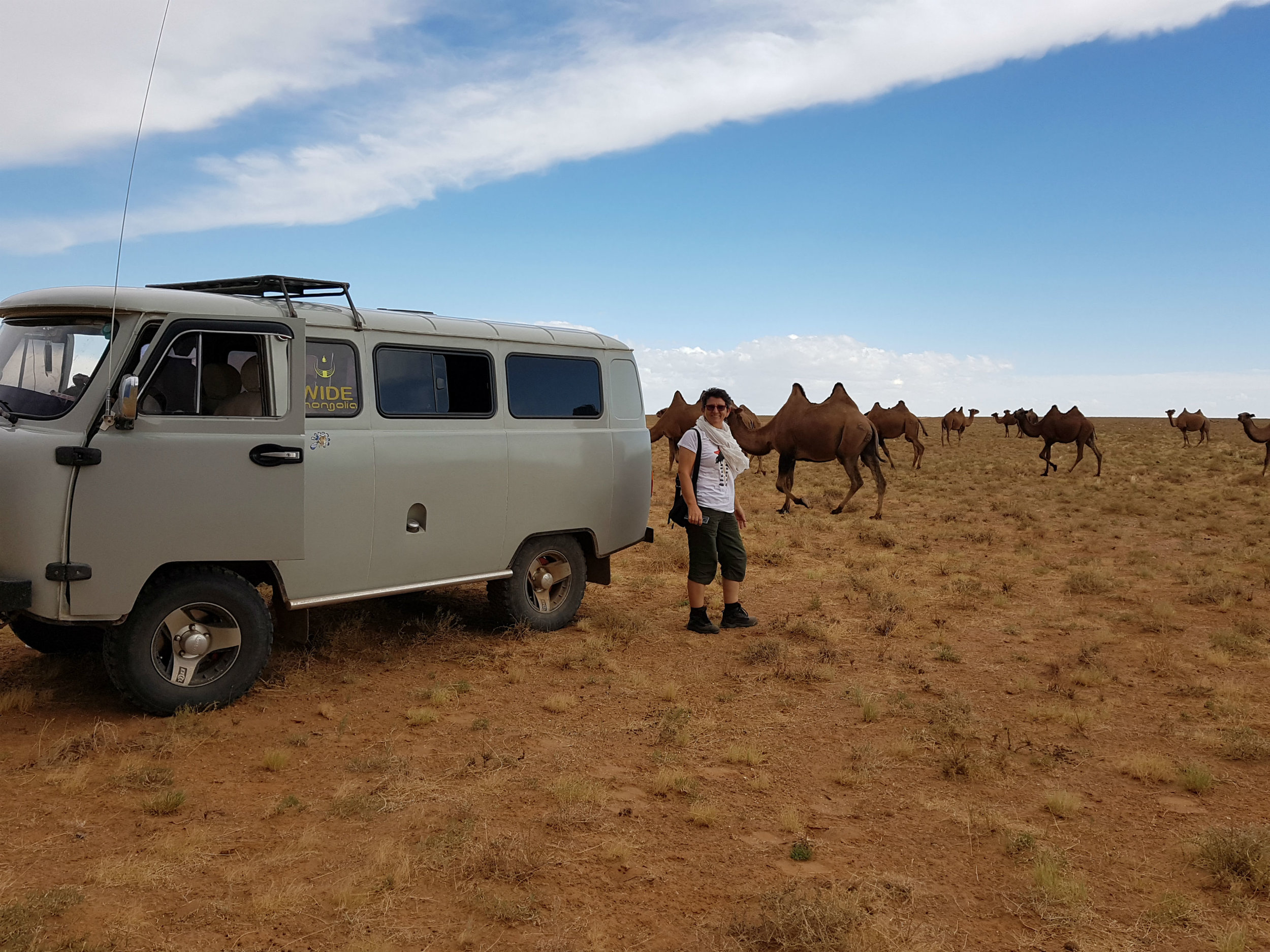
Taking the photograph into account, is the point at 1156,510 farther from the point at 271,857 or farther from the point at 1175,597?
the point at 271,857

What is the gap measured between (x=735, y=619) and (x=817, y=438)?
32.1ft

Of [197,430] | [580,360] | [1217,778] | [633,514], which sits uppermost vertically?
[580,360]

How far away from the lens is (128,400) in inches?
215

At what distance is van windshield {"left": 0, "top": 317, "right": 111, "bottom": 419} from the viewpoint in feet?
18.9

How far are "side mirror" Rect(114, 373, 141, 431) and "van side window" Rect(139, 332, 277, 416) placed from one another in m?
0.23

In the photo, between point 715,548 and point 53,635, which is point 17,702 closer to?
Result: point 53,635

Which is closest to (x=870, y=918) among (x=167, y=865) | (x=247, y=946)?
(x=247, y=946)

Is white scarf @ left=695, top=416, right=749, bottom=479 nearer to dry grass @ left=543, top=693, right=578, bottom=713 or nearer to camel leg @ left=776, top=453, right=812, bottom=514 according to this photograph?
dry grass @ left=543, top=693, right=578, bottom=713

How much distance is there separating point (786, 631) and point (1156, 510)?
1416 cm

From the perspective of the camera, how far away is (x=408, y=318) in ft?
24.6

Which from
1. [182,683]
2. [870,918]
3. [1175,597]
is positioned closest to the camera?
[870,918]

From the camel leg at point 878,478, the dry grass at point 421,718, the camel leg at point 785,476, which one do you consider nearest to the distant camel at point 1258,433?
the camel leg at point 878,478

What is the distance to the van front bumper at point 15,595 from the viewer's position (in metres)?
5.45

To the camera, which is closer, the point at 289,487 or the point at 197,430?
the point at 197,430
